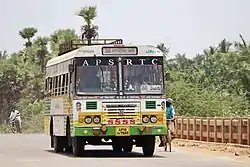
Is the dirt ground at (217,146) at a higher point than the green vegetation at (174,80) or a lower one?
lower

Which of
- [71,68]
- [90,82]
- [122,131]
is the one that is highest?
[71,68]

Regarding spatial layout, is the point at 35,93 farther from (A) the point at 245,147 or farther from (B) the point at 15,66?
(A) the point at 245,147

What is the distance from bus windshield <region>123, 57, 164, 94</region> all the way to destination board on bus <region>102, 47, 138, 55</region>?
19 cm

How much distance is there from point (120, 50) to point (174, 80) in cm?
2447

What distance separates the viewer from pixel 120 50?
21953 millimetres

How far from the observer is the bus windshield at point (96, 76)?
70.6 feet

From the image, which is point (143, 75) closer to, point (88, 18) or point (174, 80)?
point (174, 80)

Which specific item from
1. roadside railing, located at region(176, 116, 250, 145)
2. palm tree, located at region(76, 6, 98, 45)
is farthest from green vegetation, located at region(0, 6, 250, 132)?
roadside railing, located at region(176, 116, 250, 145)

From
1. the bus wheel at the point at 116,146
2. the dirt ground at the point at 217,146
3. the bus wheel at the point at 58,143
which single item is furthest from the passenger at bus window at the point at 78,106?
the dirt ground at the point at 217,146

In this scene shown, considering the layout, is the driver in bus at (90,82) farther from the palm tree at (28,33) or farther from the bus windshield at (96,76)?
the palm tree at (28,33)

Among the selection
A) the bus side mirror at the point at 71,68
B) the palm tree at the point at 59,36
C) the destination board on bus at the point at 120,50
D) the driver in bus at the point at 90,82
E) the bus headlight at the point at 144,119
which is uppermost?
the palm tree at the point at 59,36

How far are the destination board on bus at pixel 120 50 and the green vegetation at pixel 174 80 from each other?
1745cm

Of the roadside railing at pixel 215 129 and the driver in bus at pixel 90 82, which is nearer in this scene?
the driver in bus at pixel 90 82

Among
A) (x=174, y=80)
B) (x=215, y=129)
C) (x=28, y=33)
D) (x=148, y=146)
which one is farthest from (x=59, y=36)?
(x=148, y=146)
